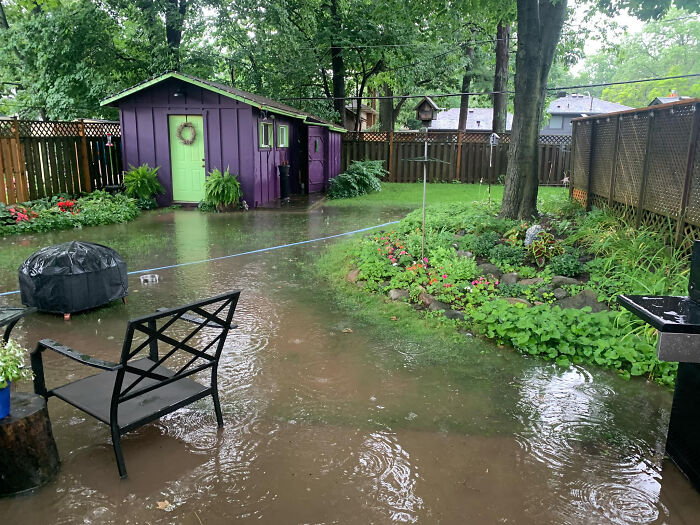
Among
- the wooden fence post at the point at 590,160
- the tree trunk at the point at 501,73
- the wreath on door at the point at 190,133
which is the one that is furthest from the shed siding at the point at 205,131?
the tree trunk at the point at 501,73

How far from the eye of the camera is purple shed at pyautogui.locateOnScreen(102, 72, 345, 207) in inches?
513

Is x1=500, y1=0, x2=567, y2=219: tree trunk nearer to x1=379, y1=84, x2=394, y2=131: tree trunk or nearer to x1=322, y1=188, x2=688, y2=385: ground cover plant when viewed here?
x1=322, y1=188, x2=688, y2=385: ground cover plant

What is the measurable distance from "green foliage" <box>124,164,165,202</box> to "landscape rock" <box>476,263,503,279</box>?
378 inches

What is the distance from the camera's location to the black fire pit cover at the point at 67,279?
17.7 ft

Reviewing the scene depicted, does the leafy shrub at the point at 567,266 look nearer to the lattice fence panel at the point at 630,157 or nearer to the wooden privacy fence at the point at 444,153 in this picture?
the lattice fence panel at the point at 630,157

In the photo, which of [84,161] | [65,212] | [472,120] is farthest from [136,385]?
[472,120]

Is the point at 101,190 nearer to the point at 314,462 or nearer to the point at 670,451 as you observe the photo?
the point at 314,462

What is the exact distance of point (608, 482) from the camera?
Result: 9.67 ft

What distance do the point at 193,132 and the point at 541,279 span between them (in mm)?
10215

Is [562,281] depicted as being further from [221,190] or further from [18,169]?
[18,169]

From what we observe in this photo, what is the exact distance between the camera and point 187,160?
1369cm

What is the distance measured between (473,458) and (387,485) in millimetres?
578

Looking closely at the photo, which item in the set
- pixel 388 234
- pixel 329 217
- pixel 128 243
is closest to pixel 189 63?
pixel 329 217

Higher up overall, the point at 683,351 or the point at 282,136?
the point at 282,136
